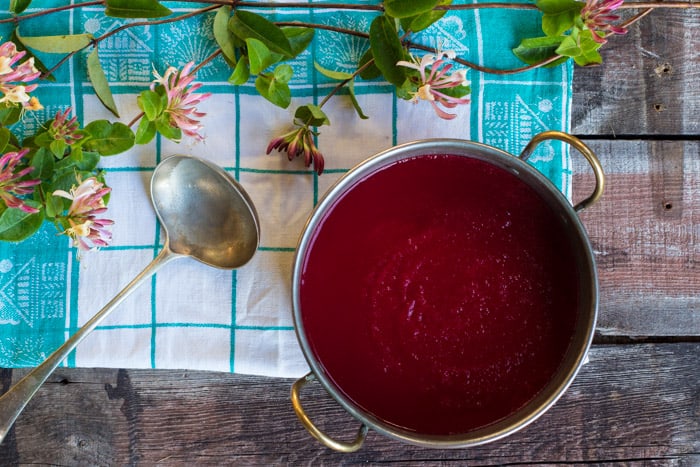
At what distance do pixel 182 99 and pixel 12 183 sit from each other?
18cm

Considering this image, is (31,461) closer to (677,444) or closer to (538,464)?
(538,464)

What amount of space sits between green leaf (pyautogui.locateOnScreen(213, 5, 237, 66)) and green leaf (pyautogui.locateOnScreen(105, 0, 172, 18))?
0.16ft

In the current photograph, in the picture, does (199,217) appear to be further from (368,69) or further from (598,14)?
(598,14)

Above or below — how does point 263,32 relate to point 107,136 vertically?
above

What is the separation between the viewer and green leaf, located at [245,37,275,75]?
0.63 metres

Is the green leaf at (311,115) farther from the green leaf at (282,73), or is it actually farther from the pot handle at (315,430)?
the pot handle at (315,430)

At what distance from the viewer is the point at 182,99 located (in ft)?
2.12

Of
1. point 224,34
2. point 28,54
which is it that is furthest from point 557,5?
point 28,54

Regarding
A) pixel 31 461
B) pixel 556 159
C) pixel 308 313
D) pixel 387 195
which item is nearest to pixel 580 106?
pixel 556 159

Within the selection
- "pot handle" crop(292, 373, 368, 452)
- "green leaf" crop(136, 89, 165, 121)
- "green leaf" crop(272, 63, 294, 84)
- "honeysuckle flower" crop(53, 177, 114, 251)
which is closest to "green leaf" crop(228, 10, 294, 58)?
"green leaf" crop(272, 63, 294, 84)

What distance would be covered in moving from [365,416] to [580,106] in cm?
44

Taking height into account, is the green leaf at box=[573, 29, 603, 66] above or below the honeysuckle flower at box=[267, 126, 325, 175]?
above

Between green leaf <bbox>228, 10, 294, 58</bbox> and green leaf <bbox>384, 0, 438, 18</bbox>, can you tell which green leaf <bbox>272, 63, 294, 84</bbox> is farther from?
green leaf <bbox>384, 0, 438, 18</bbox>

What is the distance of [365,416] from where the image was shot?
2.03 ft
